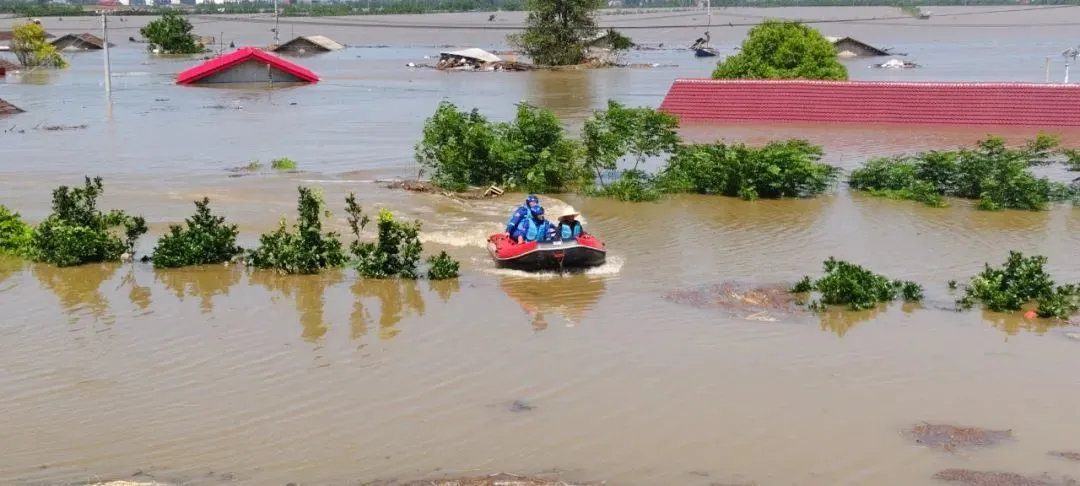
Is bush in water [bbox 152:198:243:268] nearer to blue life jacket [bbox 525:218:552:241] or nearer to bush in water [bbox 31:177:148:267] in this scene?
bush in water [bbox 31:177:148:267]

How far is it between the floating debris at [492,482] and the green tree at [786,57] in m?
22.7

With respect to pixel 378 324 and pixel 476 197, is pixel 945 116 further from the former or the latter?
pixel 378 324

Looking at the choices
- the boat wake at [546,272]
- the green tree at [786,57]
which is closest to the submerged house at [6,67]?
the green tree at [786,57]

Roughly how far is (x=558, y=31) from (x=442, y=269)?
134 ft

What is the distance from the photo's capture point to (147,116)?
32438 mm

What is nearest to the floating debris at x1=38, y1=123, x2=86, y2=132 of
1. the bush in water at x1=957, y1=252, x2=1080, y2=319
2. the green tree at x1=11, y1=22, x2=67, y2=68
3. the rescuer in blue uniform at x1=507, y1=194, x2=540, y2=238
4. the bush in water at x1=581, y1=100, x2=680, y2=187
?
the bush in water at x1=581, y1=100, x2=680, y2=187

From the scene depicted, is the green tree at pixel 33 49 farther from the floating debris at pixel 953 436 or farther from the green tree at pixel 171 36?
the floating debris at pixel 953 436

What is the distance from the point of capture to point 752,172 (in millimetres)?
19938

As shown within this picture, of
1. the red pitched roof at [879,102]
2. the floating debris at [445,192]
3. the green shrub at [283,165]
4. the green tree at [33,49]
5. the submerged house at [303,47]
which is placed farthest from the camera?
the submerged house at [303,47]

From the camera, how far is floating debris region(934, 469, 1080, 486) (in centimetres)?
863

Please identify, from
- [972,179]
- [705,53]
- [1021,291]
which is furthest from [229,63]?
[1021,291]

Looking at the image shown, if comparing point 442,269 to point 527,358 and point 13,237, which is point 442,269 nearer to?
point 527,358

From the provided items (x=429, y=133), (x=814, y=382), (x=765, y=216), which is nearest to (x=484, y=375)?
(x=814, y=382)

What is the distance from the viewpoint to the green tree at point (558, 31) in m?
54.1
